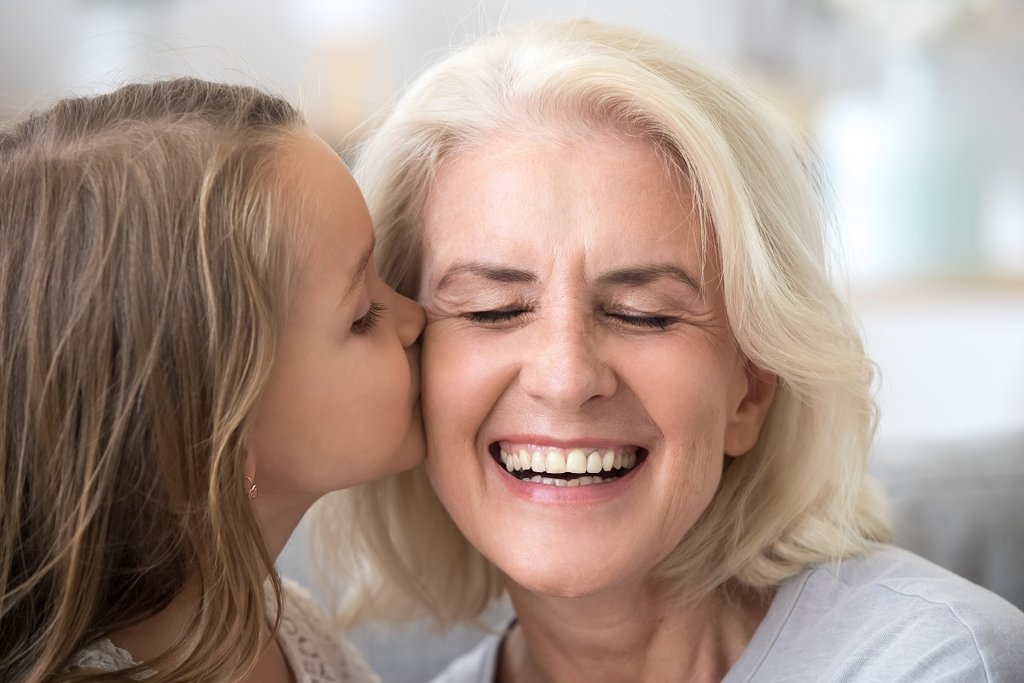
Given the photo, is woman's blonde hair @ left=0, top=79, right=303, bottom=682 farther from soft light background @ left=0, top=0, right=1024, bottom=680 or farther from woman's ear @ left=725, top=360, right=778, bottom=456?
soft light background @ left=0, top=0, right=1024, bottom=680

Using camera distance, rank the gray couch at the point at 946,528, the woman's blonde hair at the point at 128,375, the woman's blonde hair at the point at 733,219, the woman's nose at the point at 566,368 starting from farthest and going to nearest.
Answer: the gray couch at the point at 946,528, the woman's blonde hair at the point at 733,219, the woman's nose at the point at 566,368, the woman's blonde hair at the point at 128,375

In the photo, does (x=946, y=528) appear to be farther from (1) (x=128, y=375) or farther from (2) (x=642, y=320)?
(1) (x=128, y=375)

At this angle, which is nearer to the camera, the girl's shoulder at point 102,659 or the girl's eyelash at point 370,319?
the girl's shoulder at point 102,659

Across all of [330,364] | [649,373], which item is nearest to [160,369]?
[330,364]

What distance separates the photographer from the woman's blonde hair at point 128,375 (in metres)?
1.32

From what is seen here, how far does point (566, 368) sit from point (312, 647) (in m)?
0.72

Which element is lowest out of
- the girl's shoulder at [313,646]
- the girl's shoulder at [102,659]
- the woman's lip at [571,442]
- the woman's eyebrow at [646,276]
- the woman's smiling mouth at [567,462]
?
the girl's shoulder at [313,646]

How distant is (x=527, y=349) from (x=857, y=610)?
0.56 m

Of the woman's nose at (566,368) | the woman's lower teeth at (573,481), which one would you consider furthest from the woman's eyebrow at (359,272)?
the woman's lower teeth at (573,481)

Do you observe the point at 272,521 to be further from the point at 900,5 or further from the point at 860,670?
the point at 900,5

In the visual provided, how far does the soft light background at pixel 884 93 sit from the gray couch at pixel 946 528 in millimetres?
2301

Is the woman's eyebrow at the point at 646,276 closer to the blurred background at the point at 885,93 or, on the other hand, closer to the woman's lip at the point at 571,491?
the woman's lip at the point at 571,491

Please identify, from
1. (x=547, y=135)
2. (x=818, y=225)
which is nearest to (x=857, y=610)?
(x=818, y=225)

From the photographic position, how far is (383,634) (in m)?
2.38
